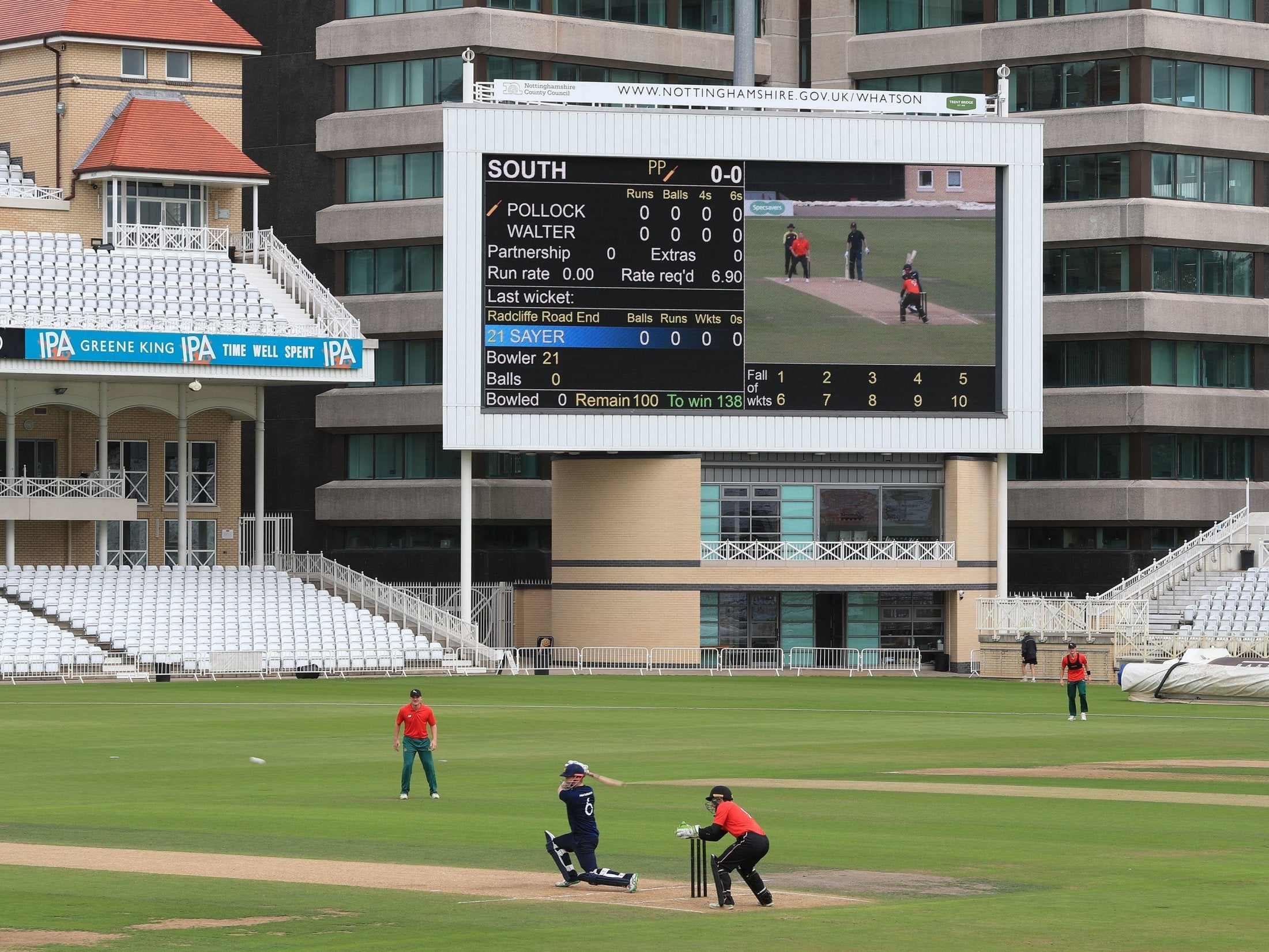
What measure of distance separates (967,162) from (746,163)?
651 cm

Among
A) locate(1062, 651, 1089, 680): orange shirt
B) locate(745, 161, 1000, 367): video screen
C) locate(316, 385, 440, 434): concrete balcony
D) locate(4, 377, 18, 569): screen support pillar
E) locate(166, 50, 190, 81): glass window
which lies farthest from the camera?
locate(316, 385, 440, 434): concrete balcony

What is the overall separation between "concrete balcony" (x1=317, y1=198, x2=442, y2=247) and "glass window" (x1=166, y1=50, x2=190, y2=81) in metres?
8.19

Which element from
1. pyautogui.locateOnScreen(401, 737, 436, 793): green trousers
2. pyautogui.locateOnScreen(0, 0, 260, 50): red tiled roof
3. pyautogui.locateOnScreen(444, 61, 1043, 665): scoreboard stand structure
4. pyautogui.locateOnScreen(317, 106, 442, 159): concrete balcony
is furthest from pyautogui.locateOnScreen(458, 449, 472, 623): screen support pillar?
pyautogui.locateOnScreen(401, 737, 436, 793): green trousers

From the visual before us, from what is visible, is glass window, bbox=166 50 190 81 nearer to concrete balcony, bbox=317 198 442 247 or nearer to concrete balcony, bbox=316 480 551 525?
concrete balcony, bbox=317 198 442 247

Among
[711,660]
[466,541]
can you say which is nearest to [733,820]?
[466,541]

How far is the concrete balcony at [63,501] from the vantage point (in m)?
62.4

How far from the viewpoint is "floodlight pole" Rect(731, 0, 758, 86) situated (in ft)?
228

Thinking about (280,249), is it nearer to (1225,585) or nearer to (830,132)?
(830,132)

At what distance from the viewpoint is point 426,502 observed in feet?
256

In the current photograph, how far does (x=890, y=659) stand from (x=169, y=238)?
26.0 meters

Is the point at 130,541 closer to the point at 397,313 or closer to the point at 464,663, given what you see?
the point at 464,663

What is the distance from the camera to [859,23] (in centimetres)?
8412

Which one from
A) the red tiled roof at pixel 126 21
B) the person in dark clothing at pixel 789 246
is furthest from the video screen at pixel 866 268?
the red tiled roof at pixel 126 21

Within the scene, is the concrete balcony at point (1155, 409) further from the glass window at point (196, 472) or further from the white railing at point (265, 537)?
the glass window at point (196, 472)
